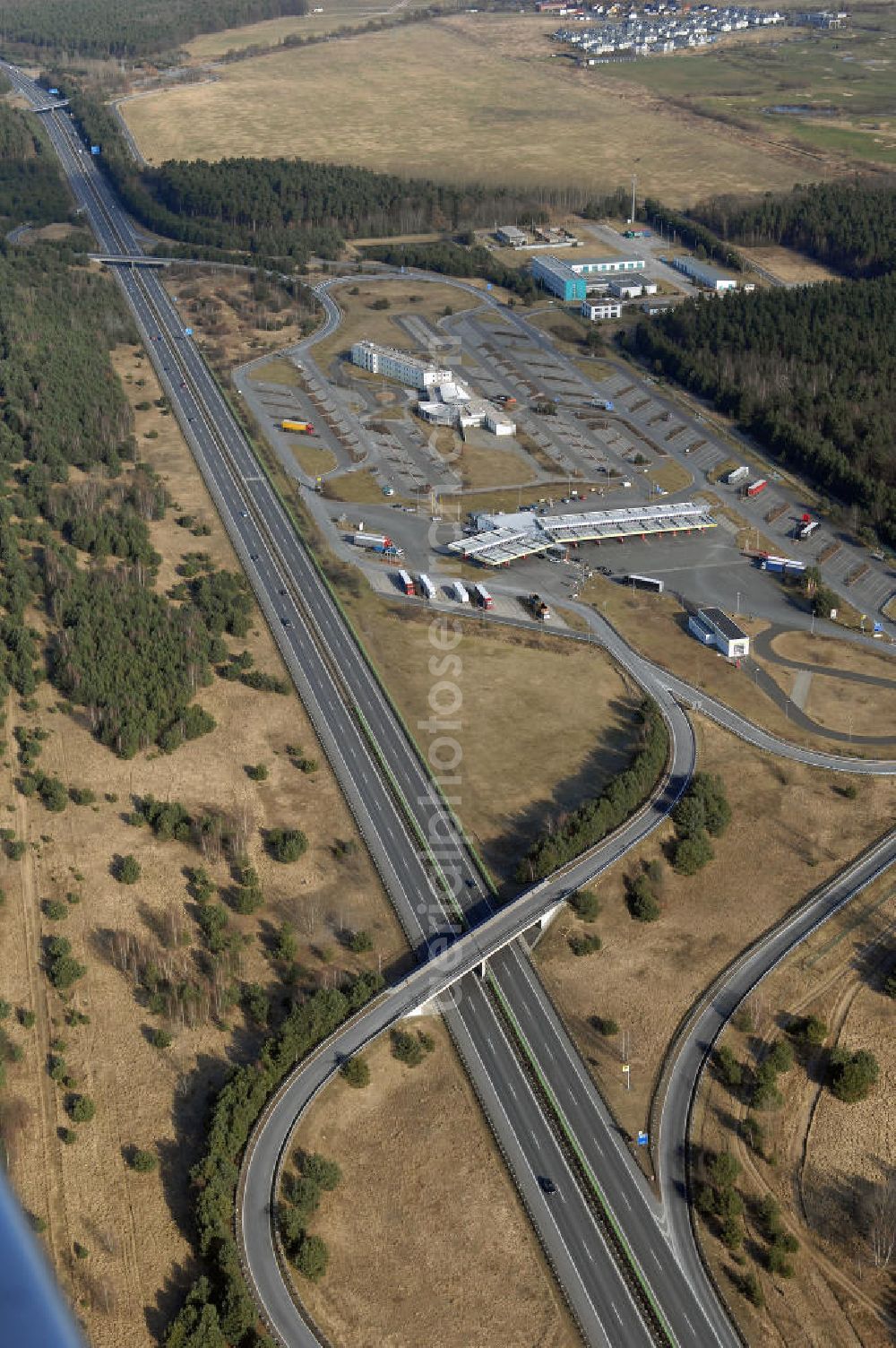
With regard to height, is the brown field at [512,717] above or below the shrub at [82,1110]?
below

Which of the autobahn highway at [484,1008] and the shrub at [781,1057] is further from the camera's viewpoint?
the shrub at [781,1057]

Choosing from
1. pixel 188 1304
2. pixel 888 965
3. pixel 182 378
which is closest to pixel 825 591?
pixel 888 965

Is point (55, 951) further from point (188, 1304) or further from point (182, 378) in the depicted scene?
Answer: point (182, 378)

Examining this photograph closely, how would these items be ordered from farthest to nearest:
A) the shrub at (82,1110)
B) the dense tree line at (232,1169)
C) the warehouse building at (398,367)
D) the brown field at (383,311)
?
the brown field at (383,311), the warehouse building at (398,367), the shrub at (82,1110), the dense tree line at (232,1169)

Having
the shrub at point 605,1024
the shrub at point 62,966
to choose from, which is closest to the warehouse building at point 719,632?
the shrub at point 605,1024

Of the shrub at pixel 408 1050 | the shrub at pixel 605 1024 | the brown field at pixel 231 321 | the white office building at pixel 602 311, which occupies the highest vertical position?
the brown field at pixel 231 321

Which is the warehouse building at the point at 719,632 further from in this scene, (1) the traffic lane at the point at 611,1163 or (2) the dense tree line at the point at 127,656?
(2) the dense tree line at the point at 127,656

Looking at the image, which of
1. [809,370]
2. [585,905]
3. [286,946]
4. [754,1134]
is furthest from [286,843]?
[809,370]

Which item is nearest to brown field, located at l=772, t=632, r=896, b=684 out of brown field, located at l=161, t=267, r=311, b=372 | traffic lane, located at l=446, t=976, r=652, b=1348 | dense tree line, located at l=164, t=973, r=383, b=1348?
traffic lane, located at l=446, t=976, r=652, b=1348
